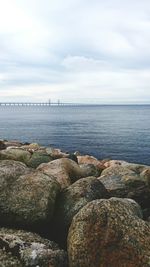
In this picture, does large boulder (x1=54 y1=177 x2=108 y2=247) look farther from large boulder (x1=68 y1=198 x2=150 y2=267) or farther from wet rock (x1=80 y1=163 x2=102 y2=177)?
wet rock (x1=80 y1=163 x2=102 y2=177)

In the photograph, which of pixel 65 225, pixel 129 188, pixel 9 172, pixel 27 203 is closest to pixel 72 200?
pixel 65 225

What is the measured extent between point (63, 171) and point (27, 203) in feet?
17.7

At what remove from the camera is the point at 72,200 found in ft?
36.6

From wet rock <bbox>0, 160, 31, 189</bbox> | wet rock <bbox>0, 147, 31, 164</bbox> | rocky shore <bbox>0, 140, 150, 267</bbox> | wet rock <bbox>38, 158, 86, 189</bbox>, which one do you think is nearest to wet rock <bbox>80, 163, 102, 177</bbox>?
wet rock <bbox>38, 158, 86, 189</bbox>

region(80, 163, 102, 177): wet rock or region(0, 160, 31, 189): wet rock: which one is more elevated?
region(0, 160, 31, 189): wet rock

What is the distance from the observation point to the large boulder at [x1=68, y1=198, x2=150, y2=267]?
8.18m

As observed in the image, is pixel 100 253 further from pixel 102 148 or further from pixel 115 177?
pixel 102 148

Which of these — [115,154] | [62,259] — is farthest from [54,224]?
[115,154]

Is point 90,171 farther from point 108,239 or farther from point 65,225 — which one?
point 108,239

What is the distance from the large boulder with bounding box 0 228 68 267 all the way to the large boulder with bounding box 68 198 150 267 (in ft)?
1.98

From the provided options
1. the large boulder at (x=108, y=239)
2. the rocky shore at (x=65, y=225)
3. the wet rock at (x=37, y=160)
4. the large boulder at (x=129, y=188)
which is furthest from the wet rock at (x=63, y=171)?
the large boulder at (x=108, y=239)

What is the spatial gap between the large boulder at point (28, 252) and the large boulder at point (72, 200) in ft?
3.85

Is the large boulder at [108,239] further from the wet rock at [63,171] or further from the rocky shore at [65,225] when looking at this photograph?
the wet rock at [63,171]

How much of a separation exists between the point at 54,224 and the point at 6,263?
7.77 feet
